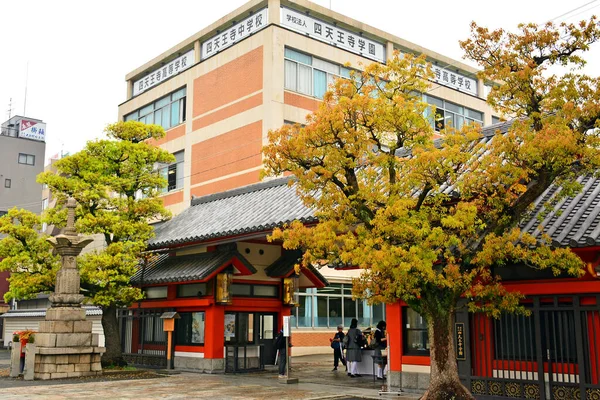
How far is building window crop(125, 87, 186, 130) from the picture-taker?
41.7m

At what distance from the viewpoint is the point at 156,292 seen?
24.4 m

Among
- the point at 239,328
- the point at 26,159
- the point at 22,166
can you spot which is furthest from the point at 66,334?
the point at 26,159

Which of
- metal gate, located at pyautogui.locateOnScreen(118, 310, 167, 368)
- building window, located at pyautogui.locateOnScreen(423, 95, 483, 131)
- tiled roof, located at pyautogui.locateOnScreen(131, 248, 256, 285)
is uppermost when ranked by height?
building window, located at pyautogui.locateOnScreen(423, 95, 483, 131)

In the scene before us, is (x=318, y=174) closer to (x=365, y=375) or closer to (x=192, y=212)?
(x=365, y=375)

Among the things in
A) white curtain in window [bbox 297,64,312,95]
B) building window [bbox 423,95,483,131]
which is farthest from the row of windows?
building window [bbox 423,95,483,131]

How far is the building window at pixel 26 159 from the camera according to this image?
6281 centimetres

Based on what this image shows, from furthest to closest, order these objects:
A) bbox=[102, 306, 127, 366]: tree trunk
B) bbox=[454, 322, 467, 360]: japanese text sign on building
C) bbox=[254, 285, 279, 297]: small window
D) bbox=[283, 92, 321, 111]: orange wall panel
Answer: bbox=[283, 92, 321, 111]: orange wall panel < bbox=[254, 285, 279, 297]: small window < bbox=[102, 306, 127, 366]: tree trunk < bbox=[454, 322, 467, 360]: japanese text sign on building

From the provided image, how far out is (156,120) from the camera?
44031 millimetres

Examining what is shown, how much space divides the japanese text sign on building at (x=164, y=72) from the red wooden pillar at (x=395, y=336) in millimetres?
29500

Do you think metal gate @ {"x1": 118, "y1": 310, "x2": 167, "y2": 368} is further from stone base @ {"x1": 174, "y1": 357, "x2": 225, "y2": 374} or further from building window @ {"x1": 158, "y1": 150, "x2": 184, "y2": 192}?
building window @ {"x1": 158, "y1": 150, "x2": 184, "y2": 192}

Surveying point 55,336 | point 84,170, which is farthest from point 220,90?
point 55,336

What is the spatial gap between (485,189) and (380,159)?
211 centimetres

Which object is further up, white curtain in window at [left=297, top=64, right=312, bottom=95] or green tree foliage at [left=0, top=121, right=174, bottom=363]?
white curtain in window at [left=297, top=64, right=312, bottom=95]

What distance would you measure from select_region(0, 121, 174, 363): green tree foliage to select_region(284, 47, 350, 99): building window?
13143 millimetres
